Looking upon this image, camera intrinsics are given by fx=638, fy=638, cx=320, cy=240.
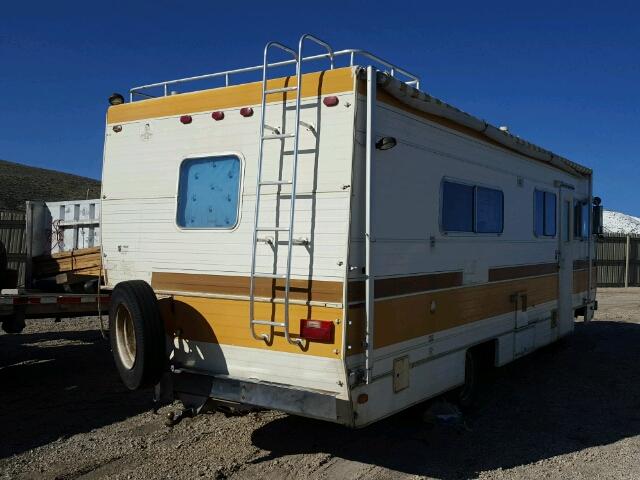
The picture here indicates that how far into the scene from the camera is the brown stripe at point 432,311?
4328 mm

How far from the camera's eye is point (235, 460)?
486 centimetres

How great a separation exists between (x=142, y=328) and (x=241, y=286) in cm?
79

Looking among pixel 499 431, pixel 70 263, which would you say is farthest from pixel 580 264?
pixel 70 263

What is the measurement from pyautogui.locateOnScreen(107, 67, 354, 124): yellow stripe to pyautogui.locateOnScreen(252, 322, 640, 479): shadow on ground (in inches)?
109

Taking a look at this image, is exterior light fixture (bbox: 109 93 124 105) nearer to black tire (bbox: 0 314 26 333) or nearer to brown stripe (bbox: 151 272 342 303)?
brown stripe (bbox: 151 272 342 303)

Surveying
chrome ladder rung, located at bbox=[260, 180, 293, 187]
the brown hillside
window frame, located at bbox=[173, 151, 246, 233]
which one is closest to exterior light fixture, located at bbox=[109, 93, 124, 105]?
window frame, located at bbox=[173, 151, 246, 233]

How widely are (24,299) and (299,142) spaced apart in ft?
13.2

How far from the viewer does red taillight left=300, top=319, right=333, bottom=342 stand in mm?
4258

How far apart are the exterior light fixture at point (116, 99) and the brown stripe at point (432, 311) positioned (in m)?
2.99

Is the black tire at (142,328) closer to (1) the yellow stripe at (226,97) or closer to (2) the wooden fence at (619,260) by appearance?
(1) the yellow stripe at (226,97)

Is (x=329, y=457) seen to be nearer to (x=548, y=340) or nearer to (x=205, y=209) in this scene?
(x=205, y=209)

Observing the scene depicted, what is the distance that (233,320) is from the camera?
476 centimetres

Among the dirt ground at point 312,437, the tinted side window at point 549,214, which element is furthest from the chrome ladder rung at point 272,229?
the tinted side window at point 549,214

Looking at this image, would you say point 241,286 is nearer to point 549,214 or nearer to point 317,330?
point 317,330
